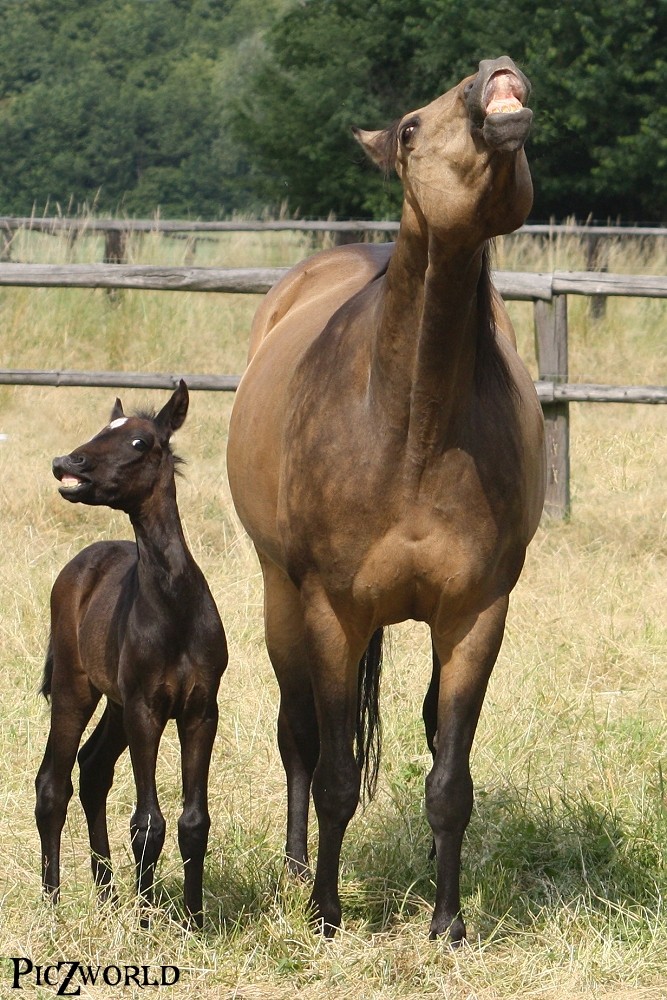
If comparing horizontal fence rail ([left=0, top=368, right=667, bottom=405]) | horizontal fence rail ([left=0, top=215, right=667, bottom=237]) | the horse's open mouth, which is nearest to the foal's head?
the horse's open mouth

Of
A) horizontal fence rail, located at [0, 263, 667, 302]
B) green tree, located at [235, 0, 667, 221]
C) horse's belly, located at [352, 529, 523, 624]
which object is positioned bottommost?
horse's belly, located at [352, 529, 523, 624]

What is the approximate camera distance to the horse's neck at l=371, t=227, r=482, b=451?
2602 mm

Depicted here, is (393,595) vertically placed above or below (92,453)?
below

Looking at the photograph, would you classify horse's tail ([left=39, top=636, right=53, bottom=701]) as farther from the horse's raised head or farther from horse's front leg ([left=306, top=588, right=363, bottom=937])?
the horse's raised head

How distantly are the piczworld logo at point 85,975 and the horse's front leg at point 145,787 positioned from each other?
19 cm

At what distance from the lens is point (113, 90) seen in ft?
169

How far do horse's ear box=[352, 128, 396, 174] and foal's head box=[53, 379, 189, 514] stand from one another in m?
0.78

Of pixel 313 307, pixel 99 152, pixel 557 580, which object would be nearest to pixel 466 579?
pixel 313 307

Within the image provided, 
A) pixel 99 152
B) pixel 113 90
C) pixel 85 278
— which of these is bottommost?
pixel 85 278

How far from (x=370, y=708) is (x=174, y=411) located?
1011 millimetres

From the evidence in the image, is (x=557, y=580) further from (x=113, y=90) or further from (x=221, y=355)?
(x=113, y=90)

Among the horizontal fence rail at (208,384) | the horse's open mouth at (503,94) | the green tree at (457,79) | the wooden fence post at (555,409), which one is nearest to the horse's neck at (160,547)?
the horse's open mouth at (503,94)

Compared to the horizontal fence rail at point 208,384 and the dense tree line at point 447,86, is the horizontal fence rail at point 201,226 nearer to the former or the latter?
the dense tree line at point 447,86

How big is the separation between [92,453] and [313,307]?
3.46 ft
